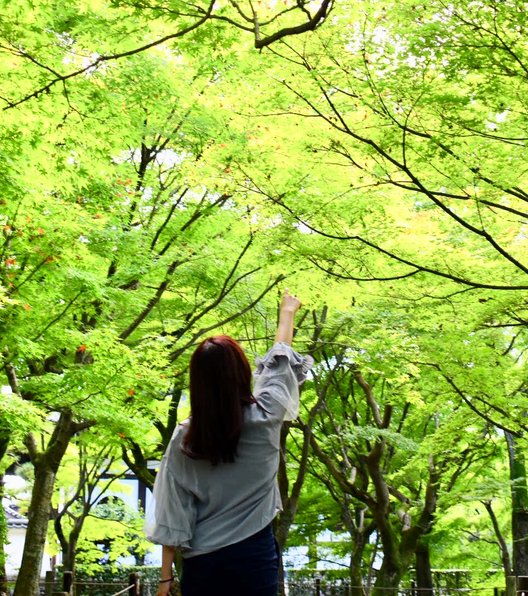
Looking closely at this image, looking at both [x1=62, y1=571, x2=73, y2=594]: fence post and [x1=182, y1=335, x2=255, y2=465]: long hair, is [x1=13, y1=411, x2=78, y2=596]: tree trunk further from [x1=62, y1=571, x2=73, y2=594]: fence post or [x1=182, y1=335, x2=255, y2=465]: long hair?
[x1=182, y1=335, x2=255, y2=465]: long hair

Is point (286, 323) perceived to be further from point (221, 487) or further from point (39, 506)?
point (39, 506)

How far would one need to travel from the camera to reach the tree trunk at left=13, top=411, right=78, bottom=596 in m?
11.1

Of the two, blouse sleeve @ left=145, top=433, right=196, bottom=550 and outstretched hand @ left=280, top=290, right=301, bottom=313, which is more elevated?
outstretched hand @ left=280, top=290, right=301, bottom=313

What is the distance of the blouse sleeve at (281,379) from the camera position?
253cm

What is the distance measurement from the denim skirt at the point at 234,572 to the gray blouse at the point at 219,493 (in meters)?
0.03

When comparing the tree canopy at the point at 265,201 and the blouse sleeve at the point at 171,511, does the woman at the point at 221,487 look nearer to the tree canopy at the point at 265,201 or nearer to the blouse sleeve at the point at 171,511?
the blouse sleeve at the point at 171,511

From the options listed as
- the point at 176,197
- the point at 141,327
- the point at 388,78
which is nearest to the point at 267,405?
the point at 388,78

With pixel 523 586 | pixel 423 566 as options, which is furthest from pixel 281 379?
pixel 423 566

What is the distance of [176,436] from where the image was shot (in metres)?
2.47

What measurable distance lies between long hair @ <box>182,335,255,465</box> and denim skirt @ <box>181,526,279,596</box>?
10.4 inches

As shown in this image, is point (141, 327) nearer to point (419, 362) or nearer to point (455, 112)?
point (419, 362)

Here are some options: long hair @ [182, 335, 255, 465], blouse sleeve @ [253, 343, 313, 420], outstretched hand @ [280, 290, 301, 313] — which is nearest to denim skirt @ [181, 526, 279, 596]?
long hair @ [182, 335, 255, 465]

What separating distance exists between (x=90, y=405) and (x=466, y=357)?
15.2 ft

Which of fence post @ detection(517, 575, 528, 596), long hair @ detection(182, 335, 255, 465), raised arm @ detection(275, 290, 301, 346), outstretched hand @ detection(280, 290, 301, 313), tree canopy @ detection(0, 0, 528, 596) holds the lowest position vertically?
fence post @ detection(517, 575, 528, 596)
